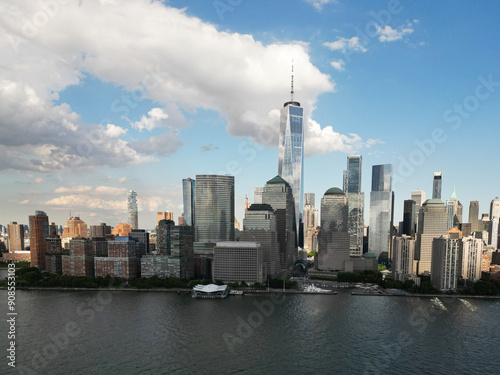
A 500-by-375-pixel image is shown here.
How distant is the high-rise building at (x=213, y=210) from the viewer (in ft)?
463

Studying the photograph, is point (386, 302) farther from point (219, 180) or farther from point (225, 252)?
point (219, 180)

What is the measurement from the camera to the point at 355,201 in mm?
169625

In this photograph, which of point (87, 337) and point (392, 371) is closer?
point (392, 371)

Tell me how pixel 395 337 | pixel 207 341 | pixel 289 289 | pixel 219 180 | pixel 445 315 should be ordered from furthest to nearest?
1. pixel 219 180
2. pixel 289 289
3. pixel 445 315
4. pixel 395 337
5. pixel 207 341

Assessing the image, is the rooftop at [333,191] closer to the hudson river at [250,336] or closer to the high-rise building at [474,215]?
the high-rise building at [474,215]

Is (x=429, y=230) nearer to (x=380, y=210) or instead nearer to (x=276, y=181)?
(x=380, y=210)

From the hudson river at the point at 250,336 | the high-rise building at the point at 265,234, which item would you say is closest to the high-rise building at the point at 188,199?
the high-rise building at the point at 265,234

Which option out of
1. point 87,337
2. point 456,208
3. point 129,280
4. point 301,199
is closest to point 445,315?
point 87,337

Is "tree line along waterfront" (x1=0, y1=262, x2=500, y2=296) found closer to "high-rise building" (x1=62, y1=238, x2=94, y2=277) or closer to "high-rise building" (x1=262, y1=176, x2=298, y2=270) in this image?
"high-rise building" (x1=62, y1=238, x2=94, y2=277)

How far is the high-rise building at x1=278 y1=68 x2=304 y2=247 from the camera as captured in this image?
168 meters

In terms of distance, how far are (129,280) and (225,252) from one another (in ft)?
88.6

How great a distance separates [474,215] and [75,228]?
214 meters

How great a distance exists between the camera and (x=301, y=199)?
17362cm

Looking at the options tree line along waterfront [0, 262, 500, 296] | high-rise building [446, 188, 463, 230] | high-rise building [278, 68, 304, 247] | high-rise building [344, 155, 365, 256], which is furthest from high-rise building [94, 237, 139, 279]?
high-rise building [446, 188, 463, 230]
